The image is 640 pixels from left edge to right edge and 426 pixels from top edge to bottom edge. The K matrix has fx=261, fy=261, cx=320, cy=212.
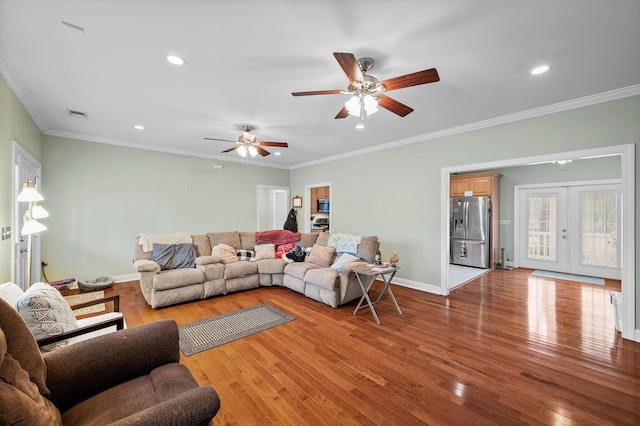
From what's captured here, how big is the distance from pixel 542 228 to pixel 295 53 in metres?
7.14

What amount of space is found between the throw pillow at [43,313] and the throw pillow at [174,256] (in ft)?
7.43

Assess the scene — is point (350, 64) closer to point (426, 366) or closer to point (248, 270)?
point (426, 366)

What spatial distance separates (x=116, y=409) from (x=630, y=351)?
4.31 meters

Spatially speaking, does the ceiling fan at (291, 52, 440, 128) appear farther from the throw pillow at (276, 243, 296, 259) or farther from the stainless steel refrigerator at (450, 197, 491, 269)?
the stainless steel refrigerator at (450, 197, 491, 269)

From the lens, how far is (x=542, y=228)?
6.30 metres

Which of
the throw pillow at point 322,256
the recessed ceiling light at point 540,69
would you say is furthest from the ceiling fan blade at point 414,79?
the throw pillow at point 322,256

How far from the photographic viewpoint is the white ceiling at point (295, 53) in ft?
5.66

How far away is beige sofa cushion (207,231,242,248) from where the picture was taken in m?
4.78

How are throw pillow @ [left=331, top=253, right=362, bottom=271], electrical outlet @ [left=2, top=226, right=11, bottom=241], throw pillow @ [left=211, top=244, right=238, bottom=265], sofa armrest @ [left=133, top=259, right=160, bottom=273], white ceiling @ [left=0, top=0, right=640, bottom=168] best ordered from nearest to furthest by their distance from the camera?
white ceiling @ [left=0, top=0, right=640, bottom=168], electrical outlet @ [left=2, top=226, right=11, bottom=241], sofa armrest @ [left=133, top=259, right=160, bottom=273], throw pillow @ [left=331, top=253, right=362, bottom=271], throw pillow @ [left=211, top=244, right=238, bottom=265]

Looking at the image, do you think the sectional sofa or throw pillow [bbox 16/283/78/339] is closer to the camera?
throw pillow [bbox 16/283/78/339]

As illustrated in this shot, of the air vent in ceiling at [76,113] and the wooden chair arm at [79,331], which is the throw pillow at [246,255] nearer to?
the wooden chair arm at [79,331]

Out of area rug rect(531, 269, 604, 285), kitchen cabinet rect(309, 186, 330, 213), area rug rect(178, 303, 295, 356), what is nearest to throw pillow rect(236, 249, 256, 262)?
area rug rect(178, 303, 295, 356)

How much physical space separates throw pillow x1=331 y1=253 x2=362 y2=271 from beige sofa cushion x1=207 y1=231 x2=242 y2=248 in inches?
78.4

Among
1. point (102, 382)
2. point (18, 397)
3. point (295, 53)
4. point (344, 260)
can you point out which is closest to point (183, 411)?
point (18, 397)
